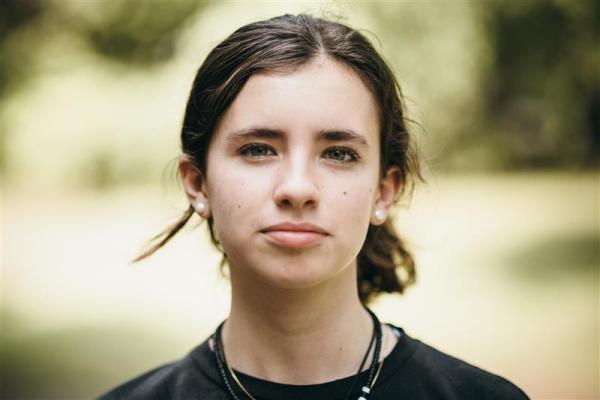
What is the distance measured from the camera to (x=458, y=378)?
2.41 meters

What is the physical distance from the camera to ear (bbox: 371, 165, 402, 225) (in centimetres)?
259

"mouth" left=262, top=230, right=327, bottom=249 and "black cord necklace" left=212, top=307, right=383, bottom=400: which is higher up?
"mouth" left=262, top=230, right=327, bottom=249

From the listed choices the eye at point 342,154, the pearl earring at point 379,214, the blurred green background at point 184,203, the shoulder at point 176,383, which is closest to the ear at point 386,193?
the pearl earring at point 379,214

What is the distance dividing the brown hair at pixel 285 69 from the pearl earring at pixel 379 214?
0.14 metres

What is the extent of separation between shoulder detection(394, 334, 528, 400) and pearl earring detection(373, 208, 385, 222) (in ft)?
1.48

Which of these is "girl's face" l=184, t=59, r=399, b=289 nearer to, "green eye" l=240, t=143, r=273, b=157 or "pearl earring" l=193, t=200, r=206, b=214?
"green eye" l=240, t=143, r=273, b=157

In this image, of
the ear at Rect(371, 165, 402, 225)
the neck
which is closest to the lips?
the neck

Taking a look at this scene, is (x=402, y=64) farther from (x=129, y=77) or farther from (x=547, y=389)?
(x=547, y=389)

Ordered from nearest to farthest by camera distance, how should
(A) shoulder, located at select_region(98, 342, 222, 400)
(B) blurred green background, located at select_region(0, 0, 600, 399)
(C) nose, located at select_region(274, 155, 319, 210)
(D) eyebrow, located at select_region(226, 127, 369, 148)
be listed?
(C) nose, located at select_region(274, 155, 319, 210)
(D) eyebrow, located at select_region(226, 127, 369, 148)
(A) shoulder, located at select_region(98, 342, 222, 400)
(B) blurred green background, located at select_region(0, 0, 600, 399)

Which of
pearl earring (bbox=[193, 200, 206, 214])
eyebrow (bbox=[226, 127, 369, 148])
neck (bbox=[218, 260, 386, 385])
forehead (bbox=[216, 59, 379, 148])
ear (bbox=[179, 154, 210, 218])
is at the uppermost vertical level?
forehead (bbox=[216, 59, 379, 148])

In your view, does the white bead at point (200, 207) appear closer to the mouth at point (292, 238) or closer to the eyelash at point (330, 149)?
the eyelash at point (330, 149)

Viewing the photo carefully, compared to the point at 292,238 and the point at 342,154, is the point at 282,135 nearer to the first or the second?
the point at 342,154

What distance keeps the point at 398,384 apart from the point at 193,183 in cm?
97

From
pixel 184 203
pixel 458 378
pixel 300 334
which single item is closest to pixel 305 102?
pixel 300 334
